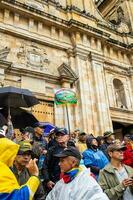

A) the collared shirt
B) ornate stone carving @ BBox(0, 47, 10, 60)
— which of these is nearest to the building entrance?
ornate stone carving @ BBox(0, 47, 10, 60)

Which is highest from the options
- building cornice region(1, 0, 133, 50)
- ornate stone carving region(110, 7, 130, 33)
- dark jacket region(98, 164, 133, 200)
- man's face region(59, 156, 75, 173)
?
ornate stone carving region(110, 7, 130, 33)

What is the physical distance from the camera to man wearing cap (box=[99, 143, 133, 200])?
11.7ft

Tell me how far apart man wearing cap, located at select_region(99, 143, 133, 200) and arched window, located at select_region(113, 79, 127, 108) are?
10.9 metres

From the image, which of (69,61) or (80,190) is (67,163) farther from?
(69,61)

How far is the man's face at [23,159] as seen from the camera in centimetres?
366

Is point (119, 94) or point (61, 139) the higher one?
point (119, 94)

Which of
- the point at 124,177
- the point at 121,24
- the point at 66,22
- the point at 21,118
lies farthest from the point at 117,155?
the point at 121,24

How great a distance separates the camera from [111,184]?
12.5 feet

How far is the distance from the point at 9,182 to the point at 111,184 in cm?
201

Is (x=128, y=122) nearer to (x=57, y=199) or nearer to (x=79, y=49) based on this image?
(x=79, y=49)

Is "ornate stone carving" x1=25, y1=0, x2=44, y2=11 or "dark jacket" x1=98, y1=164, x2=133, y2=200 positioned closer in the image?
"dark jacket" x1=98, y1=164, x2=133, y2=200

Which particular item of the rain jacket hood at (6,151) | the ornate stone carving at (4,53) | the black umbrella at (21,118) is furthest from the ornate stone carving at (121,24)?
the rain jacket hood at (6,151)

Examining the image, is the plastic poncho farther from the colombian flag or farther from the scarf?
the colombian flag

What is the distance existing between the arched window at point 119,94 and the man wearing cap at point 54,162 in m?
10.1
